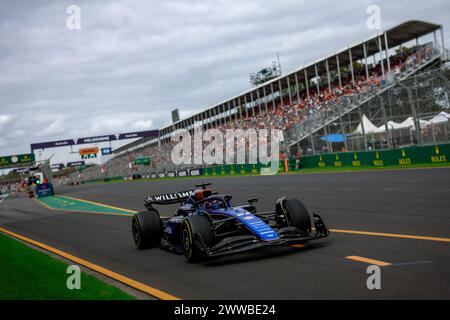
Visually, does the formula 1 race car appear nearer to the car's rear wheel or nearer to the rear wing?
the car's rear wheel

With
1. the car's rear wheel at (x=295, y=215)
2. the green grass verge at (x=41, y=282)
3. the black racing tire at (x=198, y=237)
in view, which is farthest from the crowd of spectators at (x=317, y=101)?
the black racing tire at (x=198, y=237)

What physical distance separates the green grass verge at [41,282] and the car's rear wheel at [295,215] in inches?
121

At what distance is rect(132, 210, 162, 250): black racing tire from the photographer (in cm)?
1060

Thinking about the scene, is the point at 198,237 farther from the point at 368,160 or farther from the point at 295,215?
the point at 368,160

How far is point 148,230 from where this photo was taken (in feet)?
34.9

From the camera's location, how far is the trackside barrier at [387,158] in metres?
23.6

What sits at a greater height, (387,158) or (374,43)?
(374,43)

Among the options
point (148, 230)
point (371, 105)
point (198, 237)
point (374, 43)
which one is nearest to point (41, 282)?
point (198, 237)

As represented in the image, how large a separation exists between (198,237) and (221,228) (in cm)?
84

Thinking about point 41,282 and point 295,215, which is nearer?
point 41,282

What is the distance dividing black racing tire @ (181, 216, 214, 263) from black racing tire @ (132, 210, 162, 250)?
218cm

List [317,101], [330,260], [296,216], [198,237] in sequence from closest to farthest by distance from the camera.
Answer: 1. [330,260]
2. [198,237]
3. [296,216]
4. [317,101]
